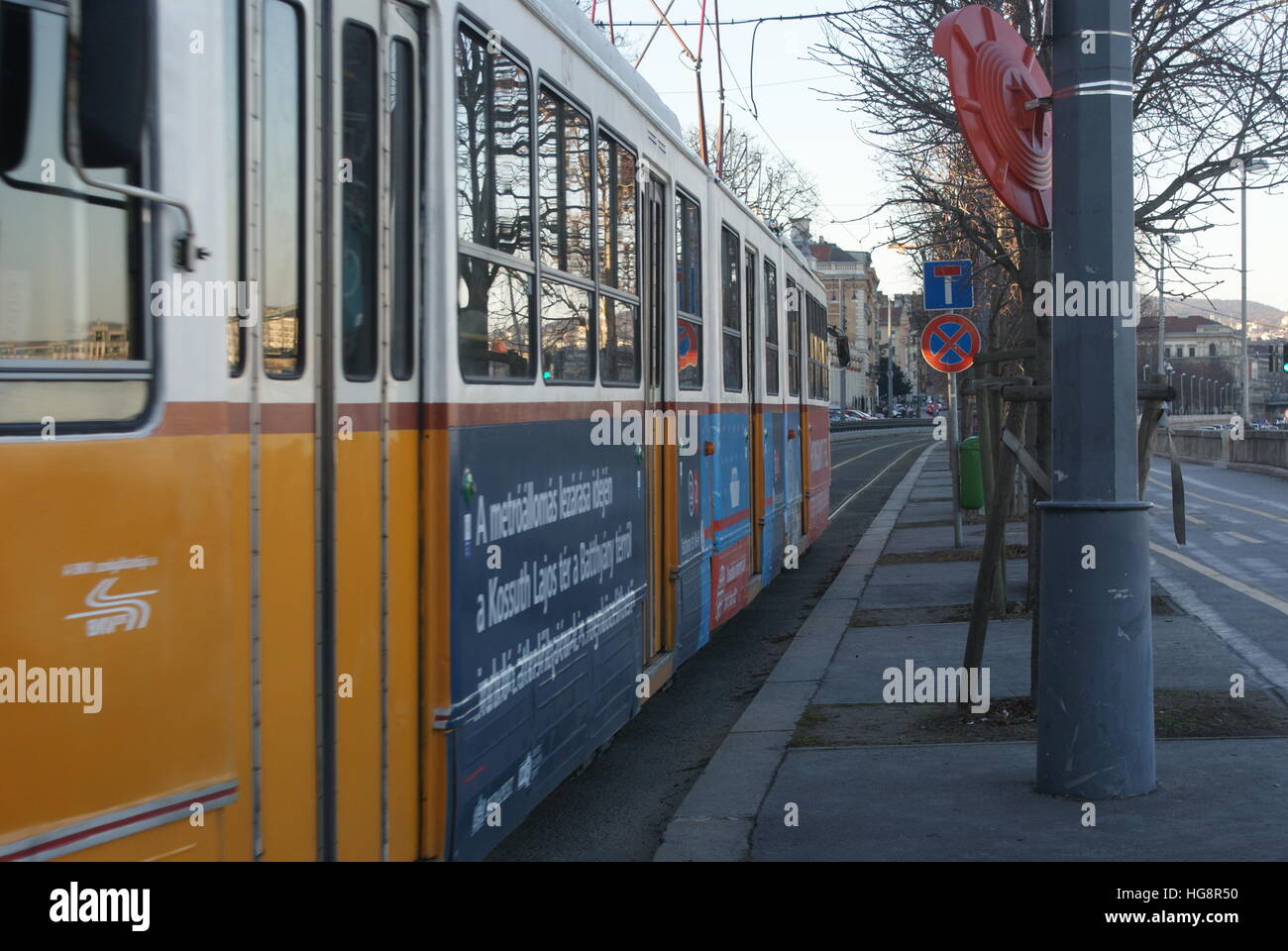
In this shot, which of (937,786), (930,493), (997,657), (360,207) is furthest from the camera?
(930,493)

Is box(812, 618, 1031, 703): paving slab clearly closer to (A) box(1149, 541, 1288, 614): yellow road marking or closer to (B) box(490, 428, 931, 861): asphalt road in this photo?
(B) box(490, 428, 931, 861): asphalt road

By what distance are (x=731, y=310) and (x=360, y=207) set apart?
6935 millimetres

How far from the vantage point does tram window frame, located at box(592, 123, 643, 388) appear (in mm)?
6713

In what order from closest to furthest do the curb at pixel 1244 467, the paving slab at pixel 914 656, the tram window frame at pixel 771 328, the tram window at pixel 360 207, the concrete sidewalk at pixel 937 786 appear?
1. the tram window at pixel 360 207
2. the concrete sidewalk at pixel 937 786
3. the paving slab at pixel 914 656
4. the tram window frame at pixel 771 328
5. the curb at pixel 1244 467

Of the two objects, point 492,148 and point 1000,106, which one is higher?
point 1000,106

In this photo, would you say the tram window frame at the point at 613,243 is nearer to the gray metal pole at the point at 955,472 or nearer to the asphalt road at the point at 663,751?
the asphalt road at the point at 663,751

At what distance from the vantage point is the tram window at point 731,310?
10633 mm

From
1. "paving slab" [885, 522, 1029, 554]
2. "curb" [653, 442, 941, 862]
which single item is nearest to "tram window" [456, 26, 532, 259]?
"curb" [653, 442, 941, 862]

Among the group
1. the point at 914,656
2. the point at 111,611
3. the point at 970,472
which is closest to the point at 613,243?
the point at 111,611

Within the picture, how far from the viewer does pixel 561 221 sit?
236 inches

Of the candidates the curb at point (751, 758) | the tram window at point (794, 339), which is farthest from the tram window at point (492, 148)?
the tram window at point (794, 339)

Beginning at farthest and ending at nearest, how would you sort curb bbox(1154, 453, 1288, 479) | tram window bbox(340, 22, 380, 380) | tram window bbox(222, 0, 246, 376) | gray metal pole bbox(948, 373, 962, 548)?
→ curb bbox(1154, 453, 1288, 479) < gray metal pole bbox(948, 373, 962, 548) < tram window bbox(340, 22, 380, 380) < tram window bbox(222, 0, 246, 376)

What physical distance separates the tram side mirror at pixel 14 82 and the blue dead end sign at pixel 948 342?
14.2 meters

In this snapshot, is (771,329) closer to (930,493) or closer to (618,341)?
(618,341)
